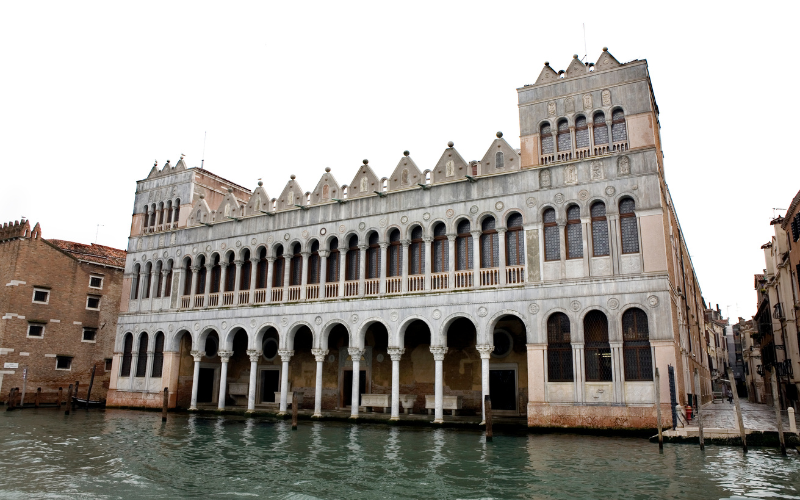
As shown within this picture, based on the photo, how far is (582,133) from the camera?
20.7 metres

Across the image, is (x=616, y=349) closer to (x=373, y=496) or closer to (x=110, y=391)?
(x=373, y=496)

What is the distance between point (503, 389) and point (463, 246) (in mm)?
5587

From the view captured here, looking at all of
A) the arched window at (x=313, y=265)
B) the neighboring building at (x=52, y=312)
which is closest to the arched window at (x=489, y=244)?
the arched window at (x=313, y=265)

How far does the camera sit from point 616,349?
60.3 feet

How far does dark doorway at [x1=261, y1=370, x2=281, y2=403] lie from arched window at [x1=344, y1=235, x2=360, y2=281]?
704 cm

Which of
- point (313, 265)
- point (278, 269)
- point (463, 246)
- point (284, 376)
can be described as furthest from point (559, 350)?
point (278, 269)

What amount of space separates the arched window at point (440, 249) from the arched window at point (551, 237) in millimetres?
3714

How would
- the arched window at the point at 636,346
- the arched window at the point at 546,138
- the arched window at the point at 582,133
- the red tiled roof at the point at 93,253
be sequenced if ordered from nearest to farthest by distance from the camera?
the arched window at the point at 636,346
the arched window at the point at 582,133
the arched window at the point at 546,138
the red tiled roof at the point at 93,253

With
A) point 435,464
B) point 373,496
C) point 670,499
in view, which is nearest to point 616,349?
point 435,464

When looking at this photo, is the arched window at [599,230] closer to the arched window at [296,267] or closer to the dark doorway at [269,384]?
the arched window at [296,267]

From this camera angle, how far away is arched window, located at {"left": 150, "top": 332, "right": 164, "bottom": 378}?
94.8ft

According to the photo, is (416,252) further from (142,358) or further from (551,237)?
(142,358)

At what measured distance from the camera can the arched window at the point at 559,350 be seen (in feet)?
63.1

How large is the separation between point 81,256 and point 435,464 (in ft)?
94.9
